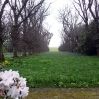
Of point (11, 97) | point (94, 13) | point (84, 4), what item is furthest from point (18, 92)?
point (84, 4)

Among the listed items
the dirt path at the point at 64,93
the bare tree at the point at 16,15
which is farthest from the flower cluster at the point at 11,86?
the bare tree at the point at 16,15

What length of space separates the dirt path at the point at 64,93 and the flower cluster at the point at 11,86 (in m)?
4.51

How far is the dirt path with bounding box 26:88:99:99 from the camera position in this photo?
24.5 ft

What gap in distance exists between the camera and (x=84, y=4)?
43031 mm

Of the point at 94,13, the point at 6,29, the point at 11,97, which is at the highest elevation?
the point at 94,13

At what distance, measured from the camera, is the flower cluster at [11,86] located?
284cm

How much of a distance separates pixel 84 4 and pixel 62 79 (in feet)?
113

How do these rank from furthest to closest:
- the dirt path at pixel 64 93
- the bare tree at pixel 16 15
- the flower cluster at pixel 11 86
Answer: the bare tree at pixel 16 15 → the dirt path at pixel 64 93 → the flower cluster at pixel 11 86

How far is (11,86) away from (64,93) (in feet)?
17.3

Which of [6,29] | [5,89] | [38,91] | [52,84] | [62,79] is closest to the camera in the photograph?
[5,89]

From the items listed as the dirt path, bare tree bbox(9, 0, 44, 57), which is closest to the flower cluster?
the dirt path

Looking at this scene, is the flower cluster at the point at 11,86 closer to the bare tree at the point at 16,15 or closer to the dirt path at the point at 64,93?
the dirt path at the point at 64,93

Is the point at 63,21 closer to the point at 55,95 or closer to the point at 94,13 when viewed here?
the point at 94,13

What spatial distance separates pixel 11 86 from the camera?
2.90 meters
